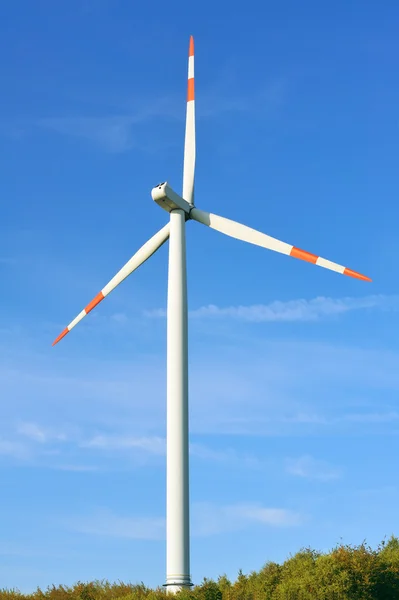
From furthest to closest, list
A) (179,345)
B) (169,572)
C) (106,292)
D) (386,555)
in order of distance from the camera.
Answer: (386,555) → (106,292) → (179,345) → (169,572)

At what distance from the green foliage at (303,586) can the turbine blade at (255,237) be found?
63.4 ft

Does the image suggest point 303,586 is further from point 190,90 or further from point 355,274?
Answer: point 190,90

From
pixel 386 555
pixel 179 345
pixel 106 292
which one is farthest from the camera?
pixel 386 555

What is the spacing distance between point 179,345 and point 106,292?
419 inches

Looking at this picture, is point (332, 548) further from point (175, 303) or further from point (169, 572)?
point (175, 303)

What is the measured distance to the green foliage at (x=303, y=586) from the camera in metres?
50.7

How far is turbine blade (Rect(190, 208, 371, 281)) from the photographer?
49.0 metres

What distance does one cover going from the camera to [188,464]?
47.8 m

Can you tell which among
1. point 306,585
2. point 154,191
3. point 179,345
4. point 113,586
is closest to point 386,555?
point 306,585

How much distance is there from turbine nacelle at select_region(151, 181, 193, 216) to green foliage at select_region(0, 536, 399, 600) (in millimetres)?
23854

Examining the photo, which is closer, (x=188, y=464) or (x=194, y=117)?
(x=188, y=464)

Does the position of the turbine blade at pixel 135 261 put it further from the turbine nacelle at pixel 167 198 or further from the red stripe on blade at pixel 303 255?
the red stripe on blade at pixel 303 255

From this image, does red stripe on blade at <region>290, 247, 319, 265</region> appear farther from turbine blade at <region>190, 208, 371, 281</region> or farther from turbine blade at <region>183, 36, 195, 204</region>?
turbine blade at <region>183, 36, 195, 204</region>

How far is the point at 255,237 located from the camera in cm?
5294
